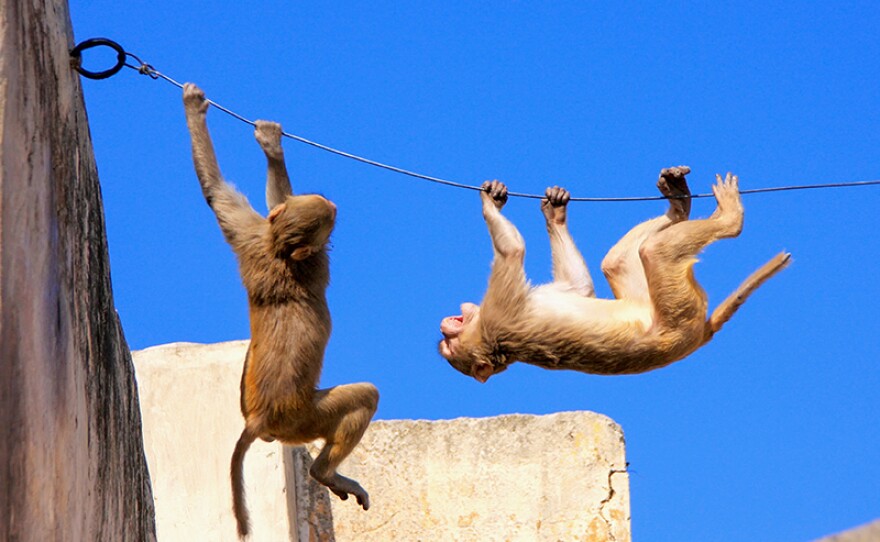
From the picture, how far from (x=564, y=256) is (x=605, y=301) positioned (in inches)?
16.1

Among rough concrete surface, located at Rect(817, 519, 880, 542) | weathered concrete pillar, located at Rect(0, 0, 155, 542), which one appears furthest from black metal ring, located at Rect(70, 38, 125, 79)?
rough concrete surface, located at Rect(817, 519, 880, 542)

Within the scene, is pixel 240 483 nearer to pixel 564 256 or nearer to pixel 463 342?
pixel 463 342

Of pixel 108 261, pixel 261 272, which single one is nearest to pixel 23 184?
pixel 108 261

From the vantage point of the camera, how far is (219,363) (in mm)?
11805

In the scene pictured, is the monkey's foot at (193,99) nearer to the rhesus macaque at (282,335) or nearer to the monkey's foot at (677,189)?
the rhesus macaque at (282,335)

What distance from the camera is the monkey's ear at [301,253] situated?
7.75m

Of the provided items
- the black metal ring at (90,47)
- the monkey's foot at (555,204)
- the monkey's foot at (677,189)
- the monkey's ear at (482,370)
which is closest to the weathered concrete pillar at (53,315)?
the black metal ring at (90,47)

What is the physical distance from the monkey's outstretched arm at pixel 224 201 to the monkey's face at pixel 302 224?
20 centimetres

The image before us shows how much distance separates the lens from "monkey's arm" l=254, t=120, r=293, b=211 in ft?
25.3

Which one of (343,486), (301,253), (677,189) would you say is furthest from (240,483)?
(677,189)

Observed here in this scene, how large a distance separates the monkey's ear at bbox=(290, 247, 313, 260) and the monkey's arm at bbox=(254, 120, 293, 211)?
0.36 m

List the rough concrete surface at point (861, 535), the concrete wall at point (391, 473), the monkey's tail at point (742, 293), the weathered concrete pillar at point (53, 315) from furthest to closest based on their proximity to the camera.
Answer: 1. the concrete wall at point (391, 473)
2. the monkey's tail at point (742, 293)
3. the weathered concrete pillar at point (53, 315)
4. the rough concrete surface at point (861, 535)

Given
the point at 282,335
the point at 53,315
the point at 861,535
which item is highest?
the point at 282,335

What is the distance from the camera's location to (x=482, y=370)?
816 centimetres
